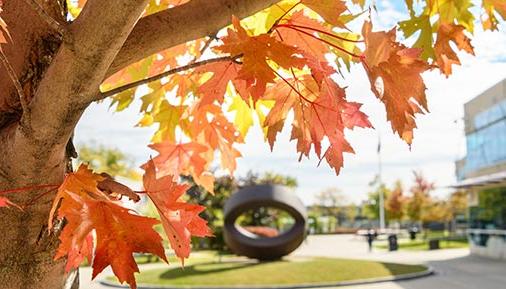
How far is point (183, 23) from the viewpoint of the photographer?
1.40m

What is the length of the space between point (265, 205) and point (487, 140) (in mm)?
13001

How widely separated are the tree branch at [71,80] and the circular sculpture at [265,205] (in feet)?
57.7

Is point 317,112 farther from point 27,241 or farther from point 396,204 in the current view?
point 396,204

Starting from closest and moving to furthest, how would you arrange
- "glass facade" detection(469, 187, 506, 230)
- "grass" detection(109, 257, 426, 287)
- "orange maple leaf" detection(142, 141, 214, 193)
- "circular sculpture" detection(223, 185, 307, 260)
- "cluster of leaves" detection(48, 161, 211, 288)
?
1. "cluster of leaves" detection(48, 161, 211, 288)
2. "orange maple leaf" detection(142, 141, 214, 193)
3. "grass" detection(109, 257, 426, 287)
4. "circular sculpture" detection(223, 185, 307, 260)
5. "glass facade" detection(469, 187, 506, 230)

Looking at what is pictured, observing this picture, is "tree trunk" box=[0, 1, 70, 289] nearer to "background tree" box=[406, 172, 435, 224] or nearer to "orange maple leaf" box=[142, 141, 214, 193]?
"orange maple leaf" box=[142, 141, 214, 193]

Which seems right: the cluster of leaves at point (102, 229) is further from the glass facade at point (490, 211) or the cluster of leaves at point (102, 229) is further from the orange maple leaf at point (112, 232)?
the glass facade at point (490, 211)

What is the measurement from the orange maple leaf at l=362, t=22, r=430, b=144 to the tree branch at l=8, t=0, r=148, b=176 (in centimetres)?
54

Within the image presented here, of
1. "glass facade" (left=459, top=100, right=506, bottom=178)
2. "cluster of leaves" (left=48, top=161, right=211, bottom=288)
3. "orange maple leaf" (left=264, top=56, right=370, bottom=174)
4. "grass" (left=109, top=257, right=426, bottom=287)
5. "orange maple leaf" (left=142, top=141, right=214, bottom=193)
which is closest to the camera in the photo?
"cluster of leaves" (left=48, top=161, right=211, bottom=288)

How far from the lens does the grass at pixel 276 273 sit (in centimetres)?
1453

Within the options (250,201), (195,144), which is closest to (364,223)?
(250,201)

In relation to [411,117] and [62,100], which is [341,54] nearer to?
[411,117]

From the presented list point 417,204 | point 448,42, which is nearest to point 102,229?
point 448,42

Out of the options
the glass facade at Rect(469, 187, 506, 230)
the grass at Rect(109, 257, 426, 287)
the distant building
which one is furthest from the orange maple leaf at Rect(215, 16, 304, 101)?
the glass facade at Rect(469, 187, 506, 230)

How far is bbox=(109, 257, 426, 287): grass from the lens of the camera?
1453 cm
